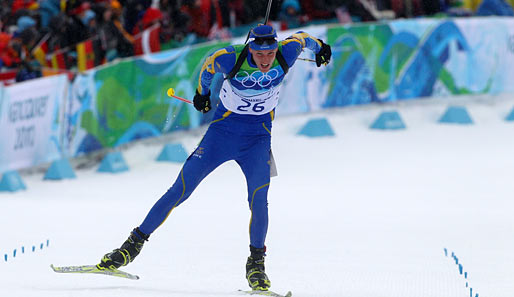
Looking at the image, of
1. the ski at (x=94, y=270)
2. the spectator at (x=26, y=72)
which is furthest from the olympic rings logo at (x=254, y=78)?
the spectator at (x=26, y=72)

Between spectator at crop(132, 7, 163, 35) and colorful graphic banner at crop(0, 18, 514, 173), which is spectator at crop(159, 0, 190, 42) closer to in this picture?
spectator at crop(132, 7, 163, 35)

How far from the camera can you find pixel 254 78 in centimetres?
616

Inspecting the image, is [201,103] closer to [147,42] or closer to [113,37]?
[113,37]

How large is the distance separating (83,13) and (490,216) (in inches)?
290

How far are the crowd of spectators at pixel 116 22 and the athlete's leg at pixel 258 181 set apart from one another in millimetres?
6105

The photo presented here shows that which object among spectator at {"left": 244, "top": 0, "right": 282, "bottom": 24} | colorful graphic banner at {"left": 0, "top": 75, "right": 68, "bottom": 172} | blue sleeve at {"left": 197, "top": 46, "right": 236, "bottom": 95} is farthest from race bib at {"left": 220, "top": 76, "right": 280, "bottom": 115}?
spectator at {"left": 244, "top": 0, "right": 282, "bottom": 24}

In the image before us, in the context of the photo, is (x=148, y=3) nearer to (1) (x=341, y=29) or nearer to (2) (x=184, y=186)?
(1) (x=341, y=29)

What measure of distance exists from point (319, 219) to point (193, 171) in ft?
12.1

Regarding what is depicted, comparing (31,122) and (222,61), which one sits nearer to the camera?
(222,61)

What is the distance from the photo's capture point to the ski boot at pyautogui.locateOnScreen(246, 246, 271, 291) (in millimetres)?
6277

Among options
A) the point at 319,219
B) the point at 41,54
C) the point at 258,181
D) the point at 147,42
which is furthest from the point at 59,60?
the point at 258,181

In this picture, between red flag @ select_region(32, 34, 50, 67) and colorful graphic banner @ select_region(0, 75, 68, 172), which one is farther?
red flag @ select_region(32, 34, 50, 67)

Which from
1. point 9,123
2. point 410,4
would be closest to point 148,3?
point 9,123

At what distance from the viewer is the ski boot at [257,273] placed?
6.28m
